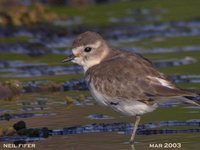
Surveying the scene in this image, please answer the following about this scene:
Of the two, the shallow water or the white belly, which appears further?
the shallow water

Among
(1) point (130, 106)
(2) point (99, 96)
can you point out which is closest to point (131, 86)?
(1) point (130, 106)

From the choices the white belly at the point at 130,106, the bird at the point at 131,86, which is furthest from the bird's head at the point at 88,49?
the white belly at the point at 130,106

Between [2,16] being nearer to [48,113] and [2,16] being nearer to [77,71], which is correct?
[77,71]

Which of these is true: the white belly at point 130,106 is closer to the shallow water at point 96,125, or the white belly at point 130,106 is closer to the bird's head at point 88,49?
the shallow water at point 96,125

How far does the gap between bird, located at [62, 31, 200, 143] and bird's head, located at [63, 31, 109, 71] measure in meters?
0.08

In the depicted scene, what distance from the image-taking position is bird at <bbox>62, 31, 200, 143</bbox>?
995 cm

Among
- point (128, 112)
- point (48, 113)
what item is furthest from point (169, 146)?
point (48, 113)

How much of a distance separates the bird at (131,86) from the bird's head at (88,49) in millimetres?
84

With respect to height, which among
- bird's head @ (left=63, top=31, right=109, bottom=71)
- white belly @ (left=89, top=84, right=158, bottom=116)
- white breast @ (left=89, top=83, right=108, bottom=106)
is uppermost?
bird's head @ (left=63, top=31, right=109, bottom=71)

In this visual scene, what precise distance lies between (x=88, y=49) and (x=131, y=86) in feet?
3.98

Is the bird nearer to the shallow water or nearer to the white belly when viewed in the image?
the white belly

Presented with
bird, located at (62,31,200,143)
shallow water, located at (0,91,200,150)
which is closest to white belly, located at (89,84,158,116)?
bird, located at (62,31,200,143)

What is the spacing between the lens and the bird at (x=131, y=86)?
995 cm

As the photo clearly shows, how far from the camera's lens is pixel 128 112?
10203mm
